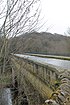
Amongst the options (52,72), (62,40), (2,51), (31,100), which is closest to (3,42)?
(2,51)

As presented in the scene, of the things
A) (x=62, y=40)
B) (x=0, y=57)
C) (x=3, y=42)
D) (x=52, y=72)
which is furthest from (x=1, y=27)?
(x=62, y=40)

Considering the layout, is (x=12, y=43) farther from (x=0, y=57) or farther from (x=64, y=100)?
(x=64, y=100)

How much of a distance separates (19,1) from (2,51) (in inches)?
41.3

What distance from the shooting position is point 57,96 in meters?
2.90

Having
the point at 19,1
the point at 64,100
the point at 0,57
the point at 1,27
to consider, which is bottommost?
Answer: the point at 64,100

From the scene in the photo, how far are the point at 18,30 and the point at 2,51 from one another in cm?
55

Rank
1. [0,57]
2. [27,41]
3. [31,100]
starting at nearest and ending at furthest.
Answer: [0,57] → [27,41] → [31,100]

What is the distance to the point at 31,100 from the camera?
28.7 feet

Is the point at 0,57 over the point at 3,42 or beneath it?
beneath

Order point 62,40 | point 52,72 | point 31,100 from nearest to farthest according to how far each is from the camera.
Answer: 1. point 52,72
2. point 31,100
3. point 62,40

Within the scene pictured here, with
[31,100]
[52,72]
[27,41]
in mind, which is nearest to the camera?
[27,41]

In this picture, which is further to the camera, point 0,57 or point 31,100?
point 31,100

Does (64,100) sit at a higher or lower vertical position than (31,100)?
higher

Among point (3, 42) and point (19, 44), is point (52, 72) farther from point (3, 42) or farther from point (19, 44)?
point (3, 42)
